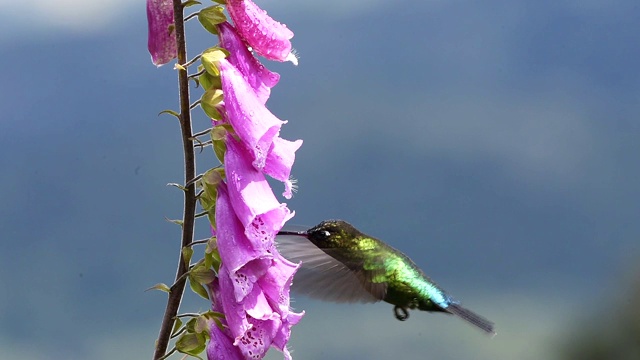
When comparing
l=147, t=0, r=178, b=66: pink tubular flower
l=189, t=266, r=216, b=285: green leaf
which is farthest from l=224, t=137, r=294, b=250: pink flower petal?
l=147, t=0, r=178, b=66: pink tubular flower

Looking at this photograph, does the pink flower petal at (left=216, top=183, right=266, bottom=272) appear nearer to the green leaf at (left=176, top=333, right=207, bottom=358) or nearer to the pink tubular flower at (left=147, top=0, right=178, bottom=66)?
the green leaf at (left=176, top=333, right=207, bottom=358)

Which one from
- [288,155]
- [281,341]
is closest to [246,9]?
[288,155]

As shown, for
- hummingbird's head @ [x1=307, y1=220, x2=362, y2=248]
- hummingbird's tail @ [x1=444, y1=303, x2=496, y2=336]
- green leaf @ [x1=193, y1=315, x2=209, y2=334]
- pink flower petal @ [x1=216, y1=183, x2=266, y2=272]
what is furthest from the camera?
hummingbird's tail @ [x1=444, y1=303, x2=496, y2=336]

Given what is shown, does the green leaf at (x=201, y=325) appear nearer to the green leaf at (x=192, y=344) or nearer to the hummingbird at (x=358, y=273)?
the green leaf at (x=192, y=344)

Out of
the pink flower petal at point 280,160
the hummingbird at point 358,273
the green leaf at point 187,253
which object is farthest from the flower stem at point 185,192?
the hummingbird at point 358,273

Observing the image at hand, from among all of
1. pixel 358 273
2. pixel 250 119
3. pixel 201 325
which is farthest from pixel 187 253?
pixel 358 273

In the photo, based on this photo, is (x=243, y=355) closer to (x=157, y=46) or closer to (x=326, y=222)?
(x=157, y=46)
